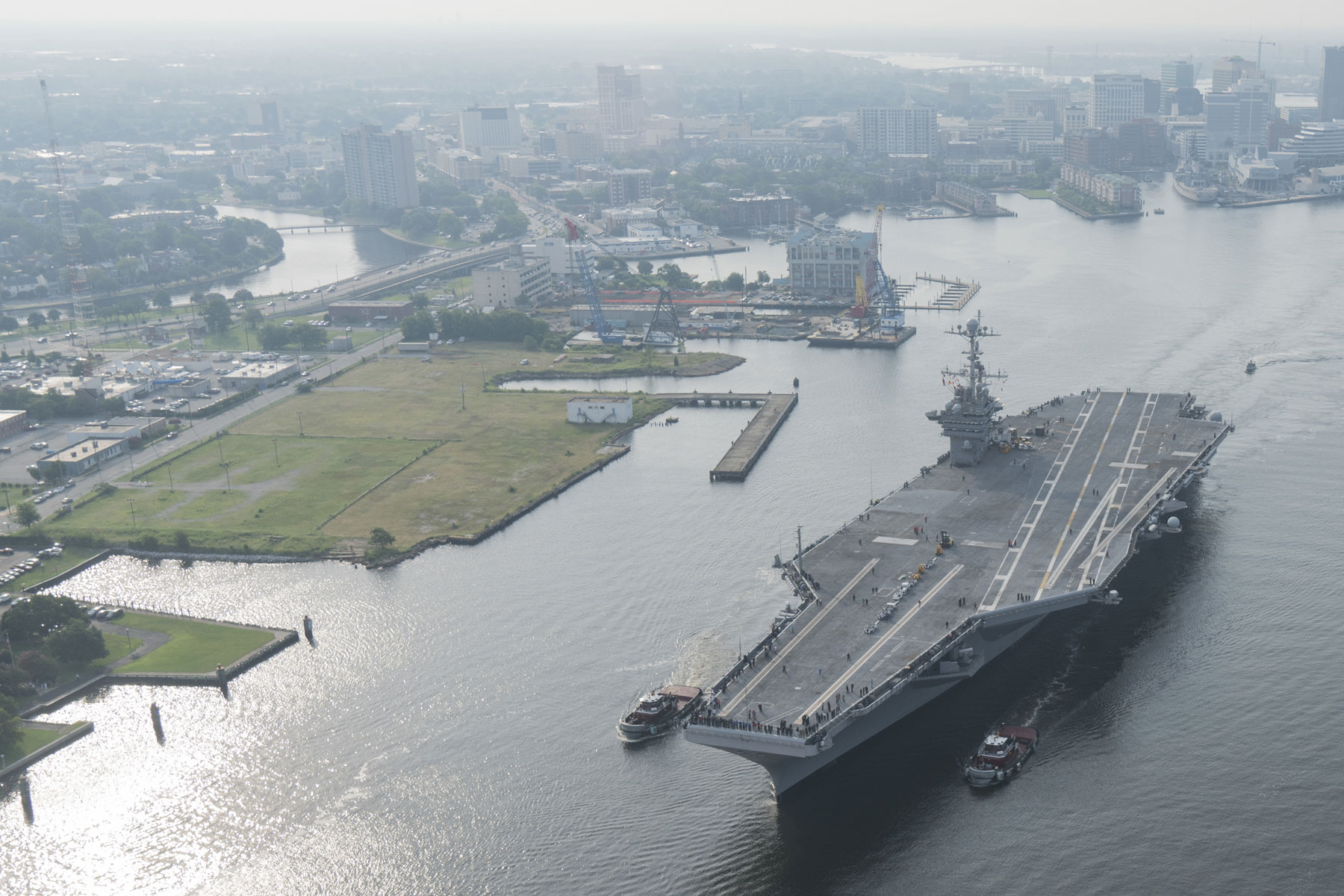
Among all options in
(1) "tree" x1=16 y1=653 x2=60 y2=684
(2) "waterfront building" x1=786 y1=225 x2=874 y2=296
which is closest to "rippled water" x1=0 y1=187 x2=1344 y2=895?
(1) "tree" x1=16 y1=653 x2=60 y2=684

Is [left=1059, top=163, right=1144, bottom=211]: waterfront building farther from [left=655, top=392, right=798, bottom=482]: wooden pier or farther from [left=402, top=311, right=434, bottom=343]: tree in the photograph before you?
[left=402, top=311, right=434, bottom=343]: tree

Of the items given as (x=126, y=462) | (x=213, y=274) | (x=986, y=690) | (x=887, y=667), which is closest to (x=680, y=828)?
(x=887, y=667)

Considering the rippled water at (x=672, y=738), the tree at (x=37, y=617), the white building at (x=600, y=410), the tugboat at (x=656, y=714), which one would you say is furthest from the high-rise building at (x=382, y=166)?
the tugboat at (x=656, y=714)

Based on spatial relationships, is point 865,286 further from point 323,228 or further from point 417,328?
point 323,228

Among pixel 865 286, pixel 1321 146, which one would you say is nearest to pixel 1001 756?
pixel 865 286

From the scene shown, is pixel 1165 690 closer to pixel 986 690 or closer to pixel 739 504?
pixel 986 690

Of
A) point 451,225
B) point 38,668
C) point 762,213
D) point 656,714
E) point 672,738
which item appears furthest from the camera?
point 451,225
